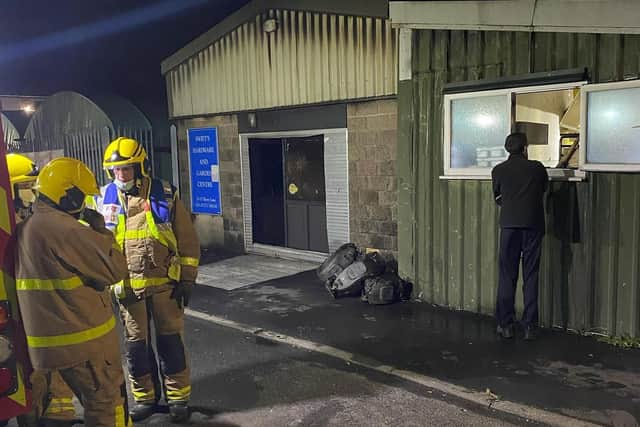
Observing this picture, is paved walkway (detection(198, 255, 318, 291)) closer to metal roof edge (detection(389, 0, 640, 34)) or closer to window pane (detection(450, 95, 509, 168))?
window pane (detection(450, 95, 509, 168))

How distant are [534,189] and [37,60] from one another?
1923cm

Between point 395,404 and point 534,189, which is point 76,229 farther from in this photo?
point 534,189

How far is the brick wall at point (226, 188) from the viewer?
34.0ft

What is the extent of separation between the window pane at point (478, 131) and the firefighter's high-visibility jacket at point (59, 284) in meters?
4.43

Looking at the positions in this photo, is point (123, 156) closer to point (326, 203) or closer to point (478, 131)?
point (478, 131)

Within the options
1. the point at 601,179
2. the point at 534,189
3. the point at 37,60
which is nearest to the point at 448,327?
the point at 534,189

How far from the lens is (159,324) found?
397 cm

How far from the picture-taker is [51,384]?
3.65 metres

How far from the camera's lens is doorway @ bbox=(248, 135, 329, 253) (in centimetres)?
948

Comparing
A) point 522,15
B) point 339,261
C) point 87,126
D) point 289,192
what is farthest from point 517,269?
point 87,126

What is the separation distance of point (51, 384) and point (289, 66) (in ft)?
21.9

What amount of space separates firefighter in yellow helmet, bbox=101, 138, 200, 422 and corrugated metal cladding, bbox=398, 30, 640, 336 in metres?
3.45

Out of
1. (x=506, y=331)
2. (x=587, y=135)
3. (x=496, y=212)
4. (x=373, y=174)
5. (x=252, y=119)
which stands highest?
(x=252, y=119)

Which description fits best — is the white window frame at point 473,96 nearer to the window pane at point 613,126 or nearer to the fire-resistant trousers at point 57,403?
the window pane at point 613,126
